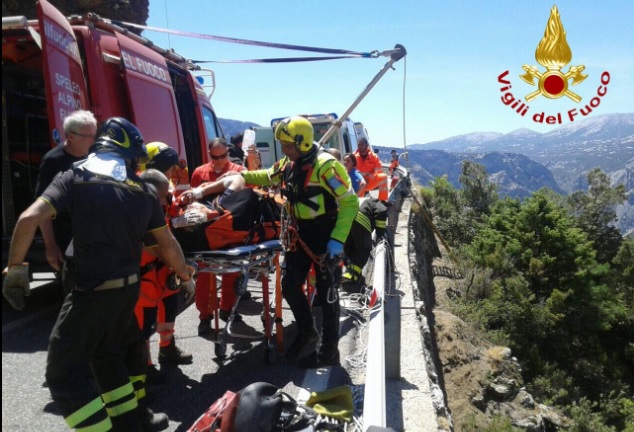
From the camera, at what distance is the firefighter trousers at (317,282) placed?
13.4ft

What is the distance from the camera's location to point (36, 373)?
3.90 m

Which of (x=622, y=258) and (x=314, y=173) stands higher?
(x=314, y=173)

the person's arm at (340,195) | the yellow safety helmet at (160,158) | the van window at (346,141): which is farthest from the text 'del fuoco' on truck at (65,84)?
the van window at (346,141)

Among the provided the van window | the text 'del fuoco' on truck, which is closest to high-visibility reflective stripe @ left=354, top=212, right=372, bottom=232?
the text 'del fuoco' on truck

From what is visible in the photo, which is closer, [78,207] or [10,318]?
[78,207]

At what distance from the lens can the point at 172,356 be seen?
13.5 ft

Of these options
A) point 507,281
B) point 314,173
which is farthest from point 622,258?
point 314,173

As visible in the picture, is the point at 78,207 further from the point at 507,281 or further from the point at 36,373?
the point at 507,281

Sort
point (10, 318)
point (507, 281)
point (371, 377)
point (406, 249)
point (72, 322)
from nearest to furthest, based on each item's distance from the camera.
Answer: point (371, 377), point (72, 322), point (10, 318), point (406, 249), point (507, 281)

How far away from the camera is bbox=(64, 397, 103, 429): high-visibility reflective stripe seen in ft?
8.32

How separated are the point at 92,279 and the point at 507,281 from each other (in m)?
19.8

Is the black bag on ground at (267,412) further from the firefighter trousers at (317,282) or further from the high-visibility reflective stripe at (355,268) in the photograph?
the high-visibility reflective stripe at (355,268)

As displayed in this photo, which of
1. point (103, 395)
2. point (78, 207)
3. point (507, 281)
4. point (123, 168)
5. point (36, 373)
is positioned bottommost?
point (507, 281)

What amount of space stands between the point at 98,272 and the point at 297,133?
1847mm
